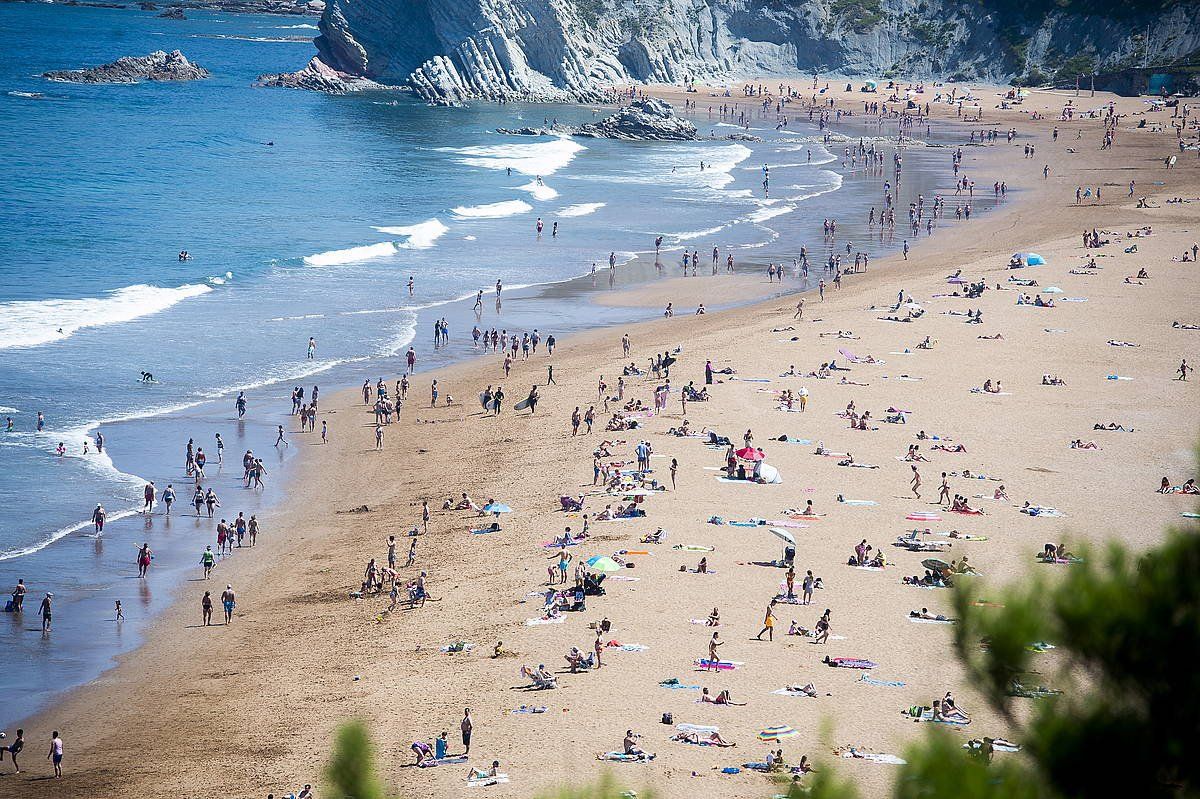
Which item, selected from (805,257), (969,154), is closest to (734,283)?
(805,257)

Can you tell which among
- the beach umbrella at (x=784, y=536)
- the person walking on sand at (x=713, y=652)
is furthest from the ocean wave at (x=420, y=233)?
the person walking on sand at (x=713, y=652)

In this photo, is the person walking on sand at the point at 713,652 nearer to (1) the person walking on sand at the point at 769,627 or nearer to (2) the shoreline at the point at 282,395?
(1) the person walking on sand at the point at 769,627

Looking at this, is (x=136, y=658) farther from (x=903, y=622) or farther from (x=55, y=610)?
(x=903, y=622)

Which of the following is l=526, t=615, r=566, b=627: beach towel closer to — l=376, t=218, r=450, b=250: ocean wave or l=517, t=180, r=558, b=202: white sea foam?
l=376, t=218, r=450, b=250: ocean wave

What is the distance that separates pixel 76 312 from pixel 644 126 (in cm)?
6444

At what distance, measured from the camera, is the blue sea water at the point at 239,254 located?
2975 centimetres

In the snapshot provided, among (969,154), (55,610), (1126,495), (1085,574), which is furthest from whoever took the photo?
(969,154)

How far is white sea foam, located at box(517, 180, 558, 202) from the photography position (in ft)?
248

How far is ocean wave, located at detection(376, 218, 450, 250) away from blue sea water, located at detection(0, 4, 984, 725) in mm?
237

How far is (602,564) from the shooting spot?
83.3ft

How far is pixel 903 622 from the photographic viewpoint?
75.5ft

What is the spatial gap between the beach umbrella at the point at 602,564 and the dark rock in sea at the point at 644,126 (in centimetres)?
8055

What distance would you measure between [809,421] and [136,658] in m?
19.0

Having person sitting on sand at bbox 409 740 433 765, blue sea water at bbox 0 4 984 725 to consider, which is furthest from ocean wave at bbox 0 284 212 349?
person sitting on sand at bbox 409 740 433 765
